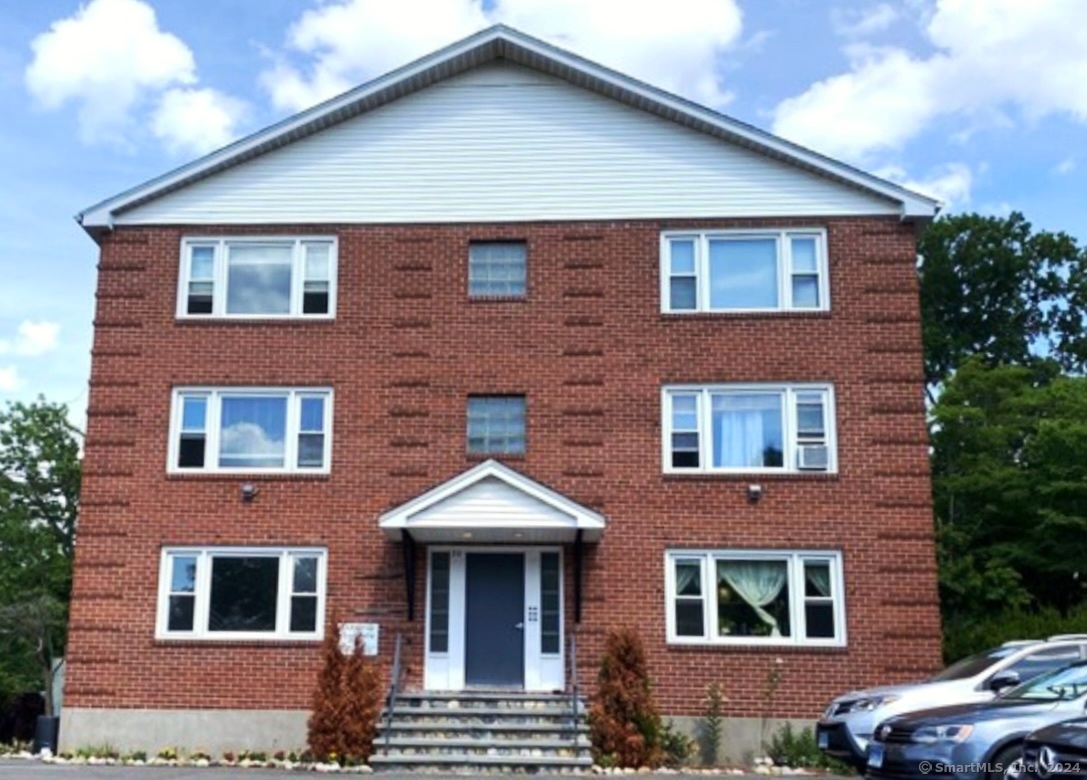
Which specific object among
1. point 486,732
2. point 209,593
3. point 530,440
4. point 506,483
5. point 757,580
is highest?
point 530,440

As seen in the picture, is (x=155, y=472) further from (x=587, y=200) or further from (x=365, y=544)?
(x=587, y=200)

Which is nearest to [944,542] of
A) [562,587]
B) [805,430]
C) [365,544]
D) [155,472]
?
[805,430]

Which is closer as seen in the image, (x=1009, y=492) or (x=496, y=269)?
(x=496, y=269)

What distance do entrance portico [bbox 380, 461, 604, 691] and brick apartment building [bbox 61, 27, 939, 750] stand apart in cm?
4

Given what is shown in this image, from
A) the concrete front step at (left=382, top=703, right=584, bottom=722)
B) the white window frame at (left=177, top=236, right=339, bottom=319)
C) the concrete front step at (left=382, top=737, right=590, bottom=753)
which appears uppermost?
the white window frame at (left=177, top=236, right=339, bottom=319)

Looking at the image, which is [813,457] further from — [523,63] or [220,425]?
[220,425]

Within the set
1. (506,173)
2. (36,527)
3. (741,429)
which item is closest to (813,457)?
(741,429)

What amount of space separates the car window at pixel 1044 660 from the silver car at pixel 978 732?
2424 mm

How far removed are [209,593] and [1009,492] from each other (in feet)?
72.9

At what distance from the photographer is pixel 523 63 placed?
1917 centimetres

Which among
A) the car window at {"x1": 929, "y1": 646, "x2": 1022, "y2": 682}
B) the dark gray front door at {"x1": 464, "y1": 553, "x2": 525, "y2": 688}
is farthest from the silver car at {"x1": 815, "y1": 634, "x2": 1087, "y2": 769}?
the dark gray front door at {"x1": 464, "y1": 553, "x2": 525, "y2": 688}

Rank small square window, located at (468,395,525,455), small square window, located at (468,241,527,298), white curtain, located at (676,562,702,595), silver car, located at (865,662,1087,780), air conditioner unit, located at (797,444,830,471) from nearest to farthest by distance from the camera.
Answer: silver car, located at (865,662,1087,780) → white curtain, located at (676,562,702,595) → air conditioner unit, located at (797,444,830,471) → small square window, located at (468,395,525,455) → small square window, located at (468,241,527,298)

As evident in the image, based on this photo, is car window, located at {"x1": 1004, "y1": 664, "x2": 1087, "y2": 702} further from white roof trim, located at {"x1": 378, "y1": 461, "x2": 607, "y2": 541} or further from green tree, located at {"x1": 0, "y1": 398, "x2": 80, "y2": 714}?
green tree, located at {"x1": 0, "y1": 398, "x2": 80, "y2": 714}

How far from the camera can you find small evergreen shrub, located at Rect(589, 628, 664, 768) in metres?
15.7
